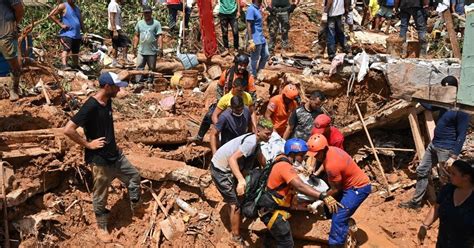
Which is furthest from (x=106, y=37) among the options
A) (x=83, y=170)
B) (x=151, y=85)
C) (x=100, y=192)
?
(x=100, y=192)

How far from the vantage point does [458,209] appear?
5.35 metres

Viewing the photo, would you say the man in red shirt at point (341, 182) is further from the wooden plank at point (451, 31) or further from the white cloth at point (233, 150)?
the wooden plank at point (451, 31)

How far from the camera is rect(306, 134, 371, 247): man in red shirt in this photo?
6400mm

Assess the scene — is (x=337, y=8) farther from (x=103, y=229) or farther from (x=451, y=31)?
(x=103, y=229)

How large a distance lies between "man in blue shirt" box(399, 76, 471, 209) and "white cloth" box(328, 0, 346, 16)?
11.9 feet

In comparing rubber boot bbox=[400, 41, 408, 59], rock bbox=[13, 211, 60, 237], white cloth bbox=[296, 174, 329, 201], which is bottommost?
rock bbox=[13, 211, 60, 237]

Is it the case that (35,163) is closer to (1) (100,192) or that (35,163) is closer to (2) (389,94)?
→ (1) (100,192)

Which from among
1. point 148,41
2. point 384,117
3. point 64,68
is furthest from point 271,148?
point 64,68

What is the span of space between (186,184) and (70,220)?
167cm

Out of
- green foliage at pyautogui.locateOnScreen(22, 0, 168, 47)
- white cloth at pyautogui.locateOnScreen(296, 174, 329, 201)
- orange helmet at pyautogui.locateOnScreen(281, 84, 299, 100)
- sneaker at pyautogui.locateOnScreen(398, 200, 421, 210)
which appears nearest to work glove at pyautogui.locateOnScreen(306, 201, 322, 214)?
white cloth at pyautogui.locateOnScreen(296, 174, 329, 201)

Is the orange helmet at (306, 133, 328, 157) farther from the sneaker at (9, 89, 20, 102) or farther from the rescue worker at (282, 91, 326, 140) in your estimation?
the sneaker at (9, 89, 20, 102)

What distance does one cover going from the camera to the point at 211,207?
25.3 ft

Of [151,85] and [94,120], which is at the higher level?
[94,120]

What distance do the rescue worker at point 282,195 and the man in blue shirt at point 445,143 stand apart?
224 centimetres
